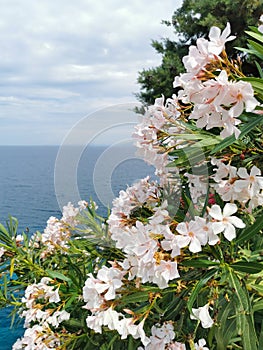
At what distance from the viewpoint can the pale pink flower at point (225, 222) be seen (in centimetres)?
87

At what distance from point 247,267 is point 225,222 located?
163mm

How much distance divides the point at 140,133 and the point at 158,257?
15.4 inches

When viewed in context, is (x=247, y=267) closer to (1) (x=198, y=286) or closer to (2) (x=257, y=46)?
(1) (x=198, y=286)

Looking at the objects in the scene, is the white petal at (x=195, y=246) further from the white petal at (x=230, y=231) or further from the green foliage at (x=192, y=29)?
the green foliage at (x=192, y=29)

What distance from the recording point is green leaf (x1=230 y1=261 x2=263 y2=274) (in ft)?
3.09

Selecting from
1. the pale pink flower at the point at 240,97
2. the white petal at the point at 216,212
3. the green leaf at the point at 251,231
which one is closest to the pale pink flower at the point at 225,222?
the white petal at the point at 216,212

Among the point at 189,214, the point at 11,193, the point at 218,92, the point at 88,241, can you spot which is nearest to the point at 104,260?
the point at 88,241

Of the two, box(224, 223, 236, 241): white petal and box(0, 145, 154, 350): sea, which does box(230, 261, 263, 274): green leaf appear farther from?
box(0, 145, 154, 350): sea

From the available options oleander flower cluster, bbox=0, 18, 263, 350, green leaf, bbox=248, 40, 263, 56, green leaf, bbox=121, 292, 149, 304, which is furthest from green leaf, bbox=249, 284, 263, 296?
green leaf, bbox=248, 40, 263, 56

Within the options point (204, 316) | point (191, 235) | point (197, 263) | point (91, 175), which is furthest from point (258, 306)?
point (91, 175)

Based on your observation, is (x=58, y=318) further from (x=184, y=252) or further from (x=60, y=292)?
(x=184, y=252)

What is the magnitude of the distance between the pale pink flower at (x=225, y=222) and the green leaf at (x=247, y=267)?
0.13m

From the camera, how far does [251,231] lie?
99 centimetres

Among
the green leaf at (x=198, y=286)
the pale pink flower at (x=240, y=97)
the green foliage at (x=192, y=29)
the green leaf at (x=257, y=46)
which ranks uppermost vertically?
the green foliage at (x=192, y=29)
